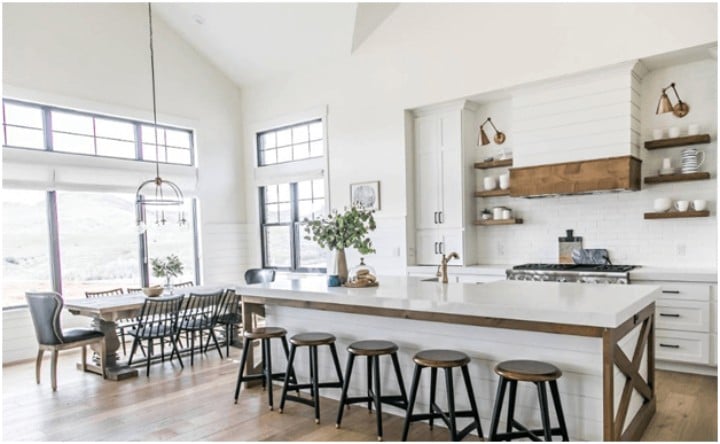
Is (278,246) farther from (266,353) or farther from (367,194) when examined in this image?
(266,353)

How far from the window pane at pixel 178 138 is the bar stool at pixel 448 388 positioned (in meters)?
5.60

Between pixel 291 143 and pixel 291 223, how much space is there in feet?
4.07

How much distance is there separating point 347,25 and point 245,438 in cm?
496

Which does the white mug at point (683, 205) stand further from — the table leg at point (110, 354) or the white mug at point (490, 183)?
the table leg at point (110, 354)

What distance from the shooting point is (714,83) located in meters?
4.52

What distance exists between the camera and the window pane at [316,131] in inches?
283

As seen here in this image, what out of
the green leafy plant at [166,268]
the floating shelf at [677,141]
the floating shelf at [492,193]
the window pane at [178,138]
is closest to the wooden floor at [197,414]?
the green leafy plant at [166,268]

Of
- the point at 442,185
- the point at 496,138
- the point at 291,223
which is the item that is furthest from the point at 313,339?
the point at 291,223

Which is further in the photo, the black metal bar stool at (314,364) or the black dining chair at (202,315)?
the black dining chair at (202,315)

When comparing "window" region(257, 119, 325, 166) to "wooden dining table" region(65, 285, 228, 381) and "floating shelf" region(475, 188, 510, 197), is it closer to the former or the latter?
"floating shelf" region(475, 188, 510, 197)

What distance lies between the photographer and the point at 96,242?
6305 millimetres

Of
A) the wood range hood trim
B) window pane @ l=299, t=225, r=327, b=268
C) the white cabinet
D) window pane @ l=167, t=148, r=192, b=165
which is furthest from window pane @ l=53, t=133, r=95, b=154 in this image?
the wood range hood trim

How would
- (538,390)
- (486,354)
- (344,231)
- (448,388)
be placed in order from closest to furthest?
(538,390), (448,388), (486,354), (344,231)

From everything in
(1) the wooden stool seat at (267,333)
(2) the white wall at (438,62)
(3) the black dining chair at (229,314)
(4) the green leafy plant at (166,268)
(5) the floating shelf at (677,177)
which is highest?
(2) the white wall at (438,62)
